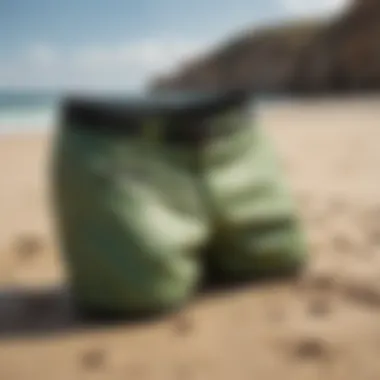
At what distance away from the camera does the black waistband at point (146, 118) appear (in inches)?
63.9

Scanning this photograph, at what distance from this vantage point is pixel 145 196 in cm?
162

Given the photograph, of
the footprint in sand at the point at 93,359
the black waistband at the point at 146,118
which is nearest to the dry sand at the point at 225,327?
the footprint in sand at the point at 93,359

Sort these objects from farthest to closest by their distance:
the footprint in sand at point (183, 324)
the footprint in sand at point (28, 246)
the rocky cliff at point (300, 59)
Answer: the rocky cliff at point (300, 59) < the footprint in sand at point (28, 246) < the footprint in sand at point (183, 324)

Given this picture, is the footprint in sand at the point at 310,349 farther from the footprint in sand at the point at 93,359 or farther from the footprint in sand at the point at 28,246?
the footprint in sand at the point at 28,246

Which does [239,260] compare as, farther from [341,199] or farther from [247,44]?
[247,44]

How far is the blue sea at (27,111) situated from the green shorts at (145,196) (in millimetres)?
3356

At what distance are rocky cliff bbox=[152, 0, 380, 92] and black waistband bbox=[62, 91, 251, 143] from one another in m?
19.5

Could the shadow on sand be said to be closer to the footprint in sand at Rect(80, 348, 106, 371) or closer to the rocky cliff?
the footprint in sand at Rect(80, 348, 106, 371)

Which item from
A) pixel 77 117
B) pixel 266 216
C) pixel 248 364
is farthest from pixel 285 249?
pixel 77 117

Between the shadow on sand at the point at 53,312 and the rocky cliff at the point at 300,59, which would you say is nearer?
the shadow on sand at the point at 53,312

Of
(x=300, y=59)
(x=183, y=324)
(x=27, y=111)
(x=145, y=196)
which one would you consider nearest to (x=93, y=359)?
(x=183, y=324)

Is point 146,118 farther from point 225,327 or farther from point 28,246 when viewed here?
point 28,246

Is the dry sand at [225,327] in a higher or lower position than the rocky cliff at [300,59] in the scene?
lower

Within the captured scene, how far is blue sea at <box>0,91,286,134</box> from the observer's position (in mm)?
8542
